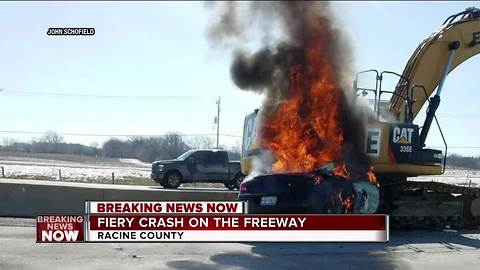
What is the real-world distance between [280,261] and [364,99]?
5.04 metres

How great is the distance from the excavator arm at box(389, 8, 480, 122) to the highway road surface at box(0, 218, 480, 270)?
4.07 m

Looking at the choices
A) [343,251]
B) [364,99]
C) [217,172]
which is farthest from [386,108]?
[217,172]

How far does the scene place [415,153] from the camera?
1178 centimetres

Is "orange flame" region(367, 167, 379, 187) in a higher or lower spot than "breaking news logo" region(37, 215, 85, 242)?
higher

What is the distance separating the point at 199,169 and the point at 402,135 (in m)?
13.8

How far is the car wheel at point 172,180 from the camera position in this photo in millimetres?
23750

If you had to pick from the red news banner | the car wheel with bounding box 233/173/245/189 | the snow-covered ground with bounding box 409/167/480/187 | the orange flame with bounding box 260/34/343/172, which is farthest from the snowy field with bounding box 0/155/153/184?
the red news banner

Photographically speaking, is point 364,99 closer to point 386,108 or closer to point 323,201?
point 386,108

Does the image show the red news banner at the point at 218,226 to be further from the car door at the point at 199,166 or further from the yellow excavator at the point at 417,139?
the car door at the point at 199,166

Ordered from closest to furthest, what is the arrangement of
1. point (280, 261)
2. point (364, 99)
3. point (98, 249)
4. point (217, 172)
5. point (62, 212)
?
point (280, 261)
point (98, 249)
point (364, 99)
point (62, 212)
point (217, 172)

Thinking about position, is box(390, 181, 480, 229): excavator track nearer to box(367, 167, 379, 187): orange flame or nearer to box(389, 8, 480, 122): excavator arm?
box(367, 167, 379, 187): orange flame

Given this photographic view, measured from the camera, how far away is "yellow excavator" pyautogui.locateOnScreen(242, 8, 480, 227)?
1158 cm

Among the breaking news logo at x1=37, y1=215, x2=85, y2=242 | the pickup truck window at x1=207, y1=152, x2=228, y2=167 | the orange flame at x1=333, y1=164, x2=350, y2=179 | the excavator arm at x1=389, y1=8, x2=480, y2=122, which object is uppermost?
the excavator arm at x1=389, y1=8, x2=480, y2=122

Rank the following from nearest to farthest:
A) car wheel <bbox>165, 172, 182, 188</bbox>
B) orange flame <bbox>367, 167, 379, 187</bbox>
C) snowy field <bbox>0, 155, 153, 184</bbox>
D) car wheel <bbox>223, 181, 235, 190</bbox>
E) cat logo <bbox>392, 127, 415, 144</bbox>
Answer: orange flame <bbox>367, 167, 379, 187</bbox>, cat logo <bbox>392, 127, 415, 144</bbox>, car wheel <bbox>165, 172, 182, 188</bbox>, car wheel <bbox>223, 181, 235, 190</bbox>, snowy field <bbox>0, 155, 153, 184</bbox>
